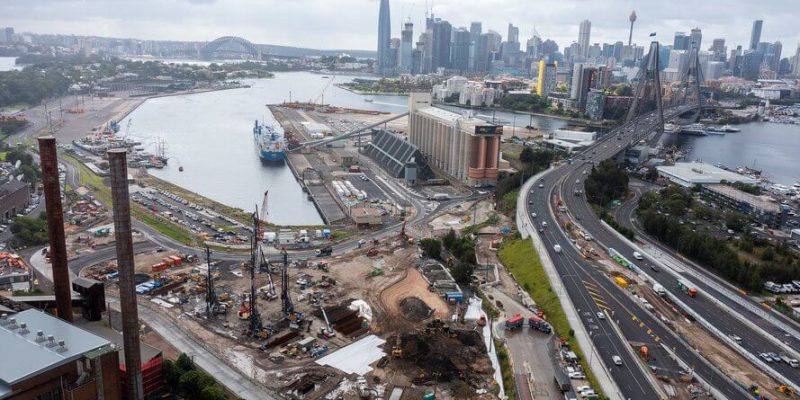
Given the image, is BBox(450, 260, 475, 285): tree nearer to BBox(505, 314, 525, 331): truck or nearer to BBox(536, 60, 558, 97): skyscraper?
BBox(505, 314, 525, 331): truck

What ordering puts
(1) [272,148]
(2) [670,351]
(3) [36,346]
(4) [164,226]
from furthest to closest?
1. (1) [272,148]
2. (4) [164,226]
3. (2) [670,351]
4. (3) [36,346]

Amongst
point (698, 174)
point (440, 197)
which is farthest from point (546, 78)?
point (440, 197)

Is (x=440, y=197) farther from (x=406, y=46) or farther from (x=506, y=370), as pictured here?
(x=406, y=46)

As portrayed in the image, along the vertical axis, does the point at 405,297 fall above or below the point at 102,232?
below

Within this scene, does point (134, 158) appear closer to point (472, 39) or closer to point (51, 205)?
point (51, 205)

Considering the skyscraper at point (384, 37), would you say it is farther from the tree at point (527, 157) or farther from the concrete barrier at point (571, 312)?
the concrete barrier at point (571, 312)

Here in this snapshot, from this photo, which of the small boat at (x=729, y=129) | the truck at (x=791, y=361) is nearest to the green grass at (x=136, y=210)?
the truck at (x=791, y=361)
